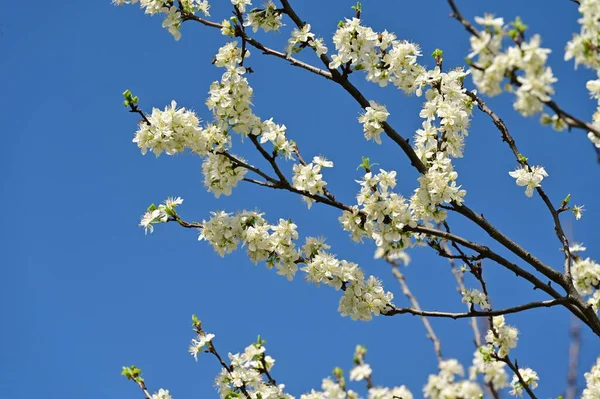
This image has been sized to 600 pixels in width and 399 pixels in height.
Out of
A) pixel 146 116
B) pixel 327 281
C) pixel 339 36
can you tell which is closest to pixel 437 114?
pixel 339 36

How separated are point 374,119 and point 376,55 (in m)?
0.65

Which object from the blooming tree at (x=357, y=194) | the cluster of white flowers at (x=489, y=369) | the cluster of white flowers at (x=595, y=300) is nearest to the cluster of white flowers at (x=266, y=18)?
the blooming tree at (x=357, y=194)

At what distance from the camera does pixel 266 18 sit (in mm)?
5844

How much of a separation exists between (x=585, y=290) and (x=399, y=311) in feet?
8.73

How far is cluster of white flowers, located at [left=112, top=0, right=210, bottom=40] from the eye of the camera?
5.85 metres

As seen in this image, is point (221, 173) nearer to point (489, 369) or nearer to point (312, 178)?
point (312, 178)

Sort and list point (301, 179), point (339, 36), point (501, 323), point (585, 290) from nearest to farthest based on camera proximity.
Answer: point (301, 179) → point (339, 36) → point (501, 323) → point (585, 290)

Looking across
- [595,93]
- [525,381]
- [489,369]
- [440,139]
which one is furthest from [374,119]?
[525,381]

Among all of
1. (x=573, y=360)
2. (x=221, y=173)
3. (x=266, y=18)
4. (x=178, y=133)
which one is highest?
(x=266, y=18)

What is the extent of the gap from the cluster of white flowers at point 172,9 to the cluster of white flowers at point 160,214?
1461 mm

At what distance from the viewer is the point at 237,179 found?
5.41m

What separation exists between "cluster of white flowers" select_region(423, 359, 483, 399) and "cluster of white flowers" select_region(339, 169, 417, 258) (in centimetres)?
101

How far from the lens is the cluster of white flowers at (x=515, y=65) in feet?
11.6

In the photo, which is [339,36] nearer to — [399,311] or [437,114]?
[437,114]
